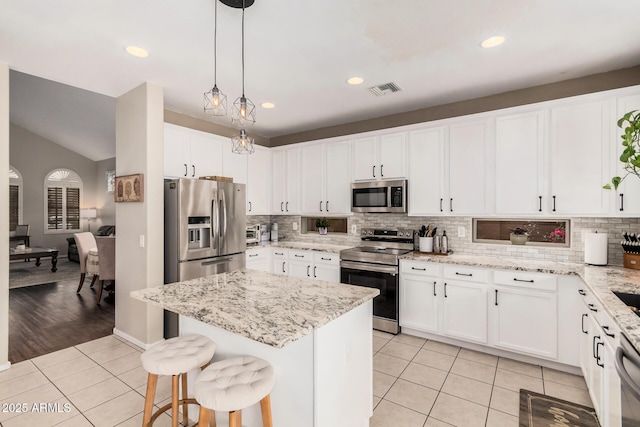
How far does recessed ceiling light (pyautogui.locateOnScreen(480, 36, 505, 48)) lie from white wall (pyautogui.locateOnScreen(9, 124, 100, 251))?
1091 centimetres

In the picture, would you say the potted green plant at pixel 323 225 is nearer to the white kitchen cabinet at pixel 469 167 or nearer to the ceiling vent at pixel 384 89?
the white kitchen cabinet at pixel 469 167

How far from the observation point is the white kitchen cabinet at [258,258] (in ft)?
14.3

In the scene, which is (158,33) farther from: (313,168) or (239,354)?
(313,168)

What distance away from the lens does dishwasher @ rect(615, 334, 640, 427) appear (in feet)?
4.25

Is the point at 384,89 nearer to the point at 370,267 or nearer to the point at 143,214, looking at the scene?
the point at 370,267

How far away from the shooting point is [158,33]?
89.1 inches

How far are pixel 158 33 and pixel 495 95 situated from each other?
10.8ft

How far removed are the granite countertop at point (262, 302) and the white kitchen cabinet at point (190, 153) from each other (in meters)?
→ 1.97

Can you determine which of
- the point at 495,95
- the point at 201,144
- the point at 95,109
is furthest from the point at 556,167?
the point at 95,109

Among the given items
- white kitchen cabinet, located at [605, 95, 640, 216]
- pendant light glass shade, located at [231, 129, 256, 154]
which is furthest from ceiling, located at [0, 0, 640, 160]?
pendant light glass shade, located at [231, 129, 256, 154]

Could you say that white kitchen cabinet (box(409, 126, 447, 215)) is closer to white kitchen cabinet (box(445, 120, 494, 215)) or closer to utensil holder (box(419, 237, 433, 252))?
white kitchen cabinet (box(445, 120, 494, 215))

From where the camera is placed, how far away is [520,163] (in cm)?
313

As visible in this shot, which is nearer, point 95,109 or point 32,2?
point 32,2

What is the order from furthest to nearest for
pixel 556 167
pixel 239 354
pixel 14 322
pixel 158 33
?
pixel 14 322
pixel 556 167
pixel 158 33
pixel 239 354
